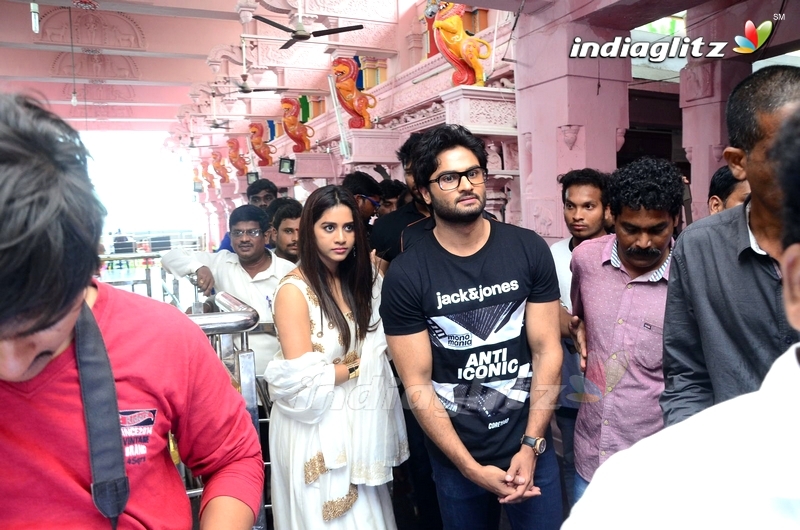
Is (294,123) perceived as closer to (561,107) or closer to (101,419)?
(561,107)

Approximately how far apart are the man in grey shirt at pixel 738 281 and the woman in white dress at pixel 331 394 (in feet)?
3.59

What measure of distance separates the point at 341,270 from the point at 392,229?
3.40 feet

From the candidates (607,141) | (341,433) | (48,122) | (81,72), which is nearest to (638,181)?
(341,433)

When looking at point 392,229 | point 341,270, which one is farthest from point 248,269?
point 341,270

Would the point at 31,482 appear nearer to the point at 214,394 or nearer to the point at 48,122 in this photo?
the point at 214,394

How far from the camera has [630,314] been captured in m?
1.74

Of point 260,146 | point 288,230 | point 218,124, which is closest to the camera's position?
point 288,230

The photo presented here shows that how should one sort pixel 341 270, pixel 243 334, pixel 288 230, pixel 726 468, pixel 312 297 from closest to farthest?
1. pixel 726 468
2. pixel 243 334
3. pixel 312 297
4. pixel 341 270
5. pixel 288 230

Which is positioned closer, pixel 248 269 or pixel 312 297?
pixel 312 297

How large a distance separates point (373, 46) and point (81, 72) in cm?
689

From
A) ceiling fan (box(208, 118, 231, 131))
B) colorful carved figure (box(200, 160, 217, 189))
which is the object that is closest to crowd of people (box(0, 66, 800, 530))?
ceiling fan (box(208, 118, 231, 131))

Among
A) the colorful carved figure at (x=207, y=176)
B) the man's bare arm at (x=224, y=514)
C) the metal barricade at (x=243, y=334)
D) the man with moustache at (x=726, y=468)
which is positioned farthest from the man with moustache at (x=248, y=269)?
the colorful carved figure at (x=207, y=176)

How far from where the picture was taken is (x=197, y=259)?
11.6 feet

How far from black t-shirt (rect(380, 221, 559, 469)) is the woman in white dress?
13.5 inches
